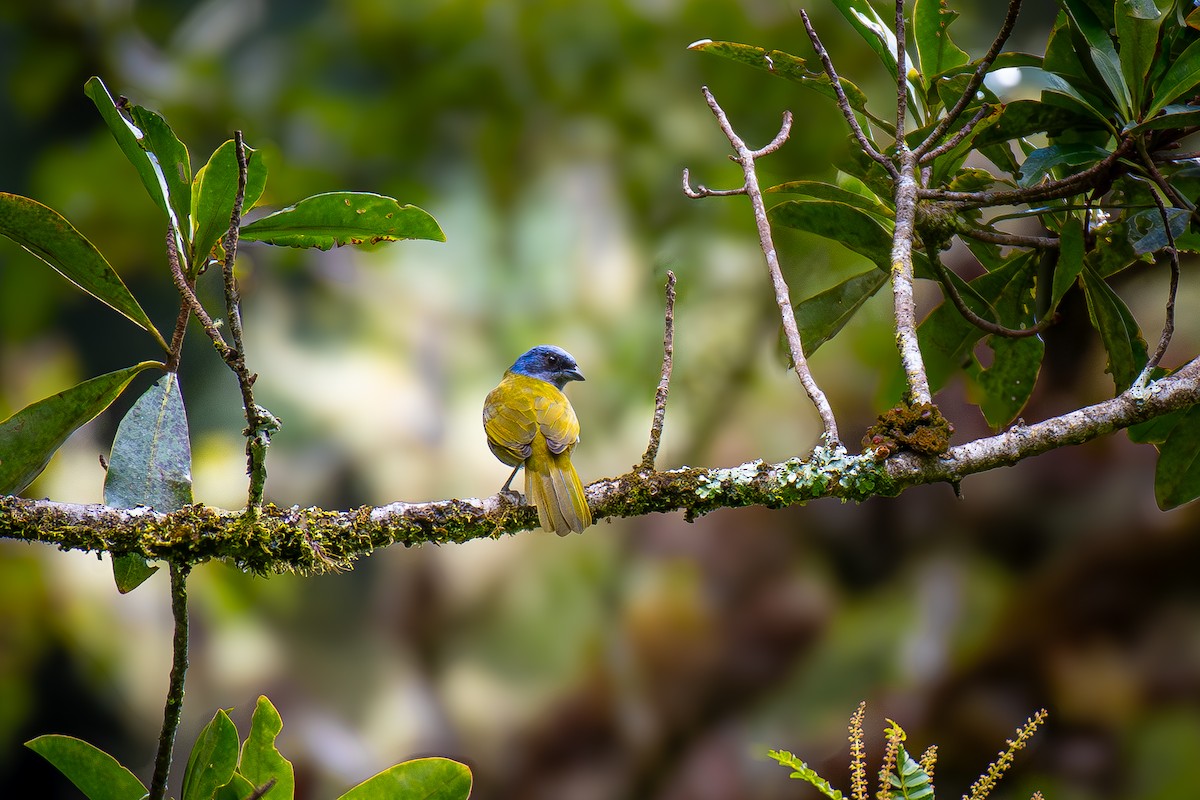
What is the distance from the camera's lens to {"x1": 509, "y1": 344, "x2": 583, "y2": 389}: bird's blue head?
7.07ft

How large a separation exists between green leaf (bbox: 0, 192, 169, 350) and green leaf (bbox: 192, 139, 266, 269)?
0.10 metres

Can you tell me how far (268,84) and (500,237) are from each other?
1008 millimetres

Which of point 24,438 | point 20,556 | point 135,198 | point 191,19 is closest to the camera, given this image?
point 24,438

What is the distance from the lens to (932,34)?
56.6 inches

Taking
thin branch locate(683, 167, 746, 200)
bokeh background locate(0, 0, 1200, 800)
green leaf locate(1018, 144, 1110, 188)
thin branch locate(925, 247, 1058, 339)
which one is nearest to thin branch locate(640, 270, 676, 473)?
thin branch locate(683, 167, 746, 200)

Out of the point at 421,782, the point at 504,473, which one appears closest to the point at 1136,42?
the point at 421,782

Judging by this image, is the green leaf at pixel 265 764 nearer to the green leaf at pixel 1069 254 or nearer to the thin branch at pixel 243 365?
the thin branch at pixel 243 365

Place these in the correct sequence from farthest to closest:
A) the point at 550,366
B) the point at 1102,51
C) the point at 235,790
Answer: the point at 550,366 → the point at 1102,51 → the point at 235,790

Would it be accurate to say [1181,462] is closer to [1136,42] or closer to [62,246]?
[1136,42]

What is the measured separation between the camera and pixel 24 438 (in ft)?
3.40

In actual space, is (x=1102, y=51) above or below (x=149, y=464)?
above

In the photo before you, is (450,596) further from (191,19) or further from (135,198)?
(191,19)

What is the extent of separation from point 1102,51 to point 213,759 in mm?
1448

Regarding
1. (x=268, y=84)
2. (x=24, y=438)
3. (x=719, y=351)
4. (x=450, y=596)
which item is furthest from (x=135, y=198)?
(x=24, y=438)
